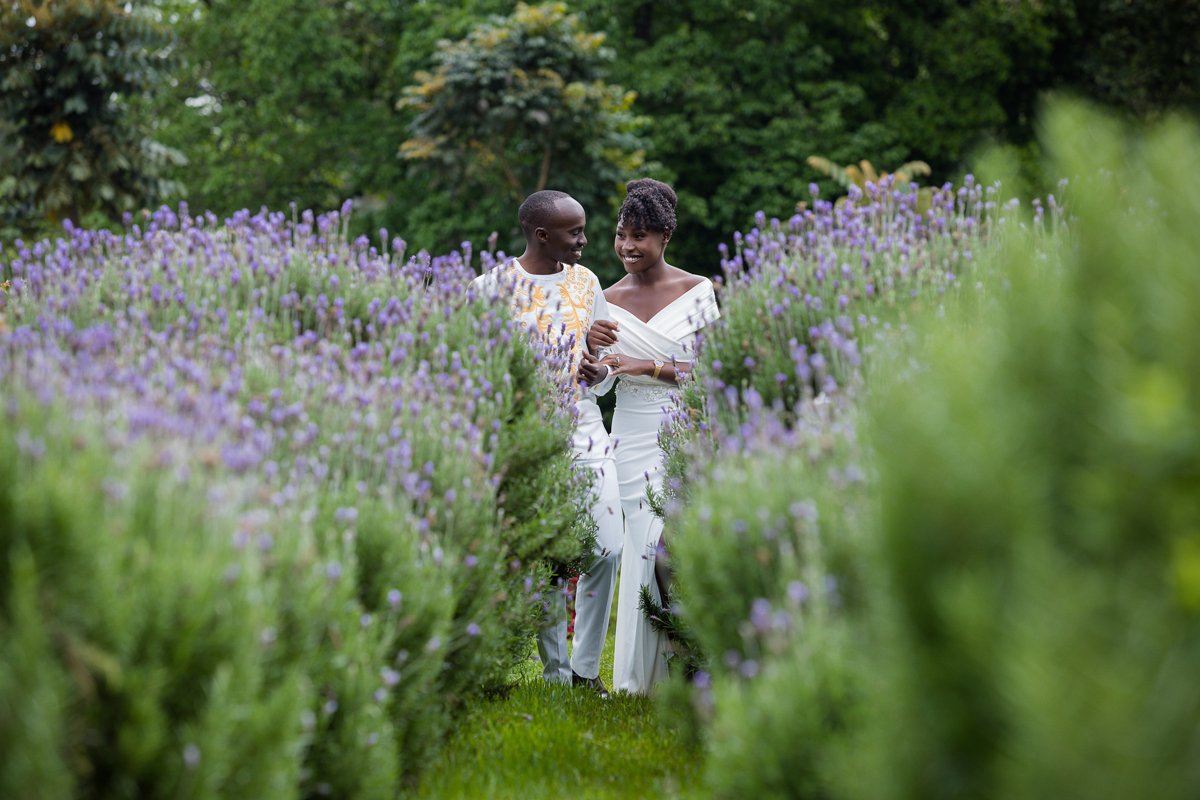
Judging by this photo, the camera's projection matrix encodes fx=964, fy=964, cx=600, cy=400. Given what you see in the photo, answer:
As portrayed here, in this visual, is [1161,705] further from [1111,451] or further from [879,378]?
[879,378]

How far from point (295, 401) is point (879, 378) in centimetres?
204

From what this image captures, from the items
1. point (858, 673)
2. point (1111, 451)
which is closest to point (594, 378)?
point (858, 673)

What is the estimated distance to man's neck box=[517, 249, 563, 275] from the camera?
6.37 metres

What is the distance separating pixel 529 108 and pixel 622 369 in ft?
38.2

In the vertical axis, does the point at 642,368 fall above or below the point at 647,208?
below

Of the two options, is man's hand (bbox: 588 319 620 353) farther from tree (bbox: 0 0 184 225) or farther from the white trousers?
tree (bbox: 0 0 184 225)

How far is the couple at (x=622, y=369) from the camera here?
20.3ft

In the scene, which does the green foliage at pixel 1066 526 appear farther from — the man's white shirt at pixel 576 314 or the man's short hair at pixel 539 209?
the man's short hair at pixel 539 209

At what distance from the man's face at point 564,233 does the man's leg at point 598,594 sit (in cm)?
138

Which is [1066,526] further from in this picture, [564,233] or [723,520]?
[564,233]

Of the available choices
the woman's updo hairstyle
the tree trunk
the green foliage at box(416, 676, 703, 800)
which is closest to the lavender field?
the green foliage at box(416, 676, 703, 800)

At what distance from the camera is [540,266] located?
251 inches

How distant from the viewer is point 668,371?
6453mm

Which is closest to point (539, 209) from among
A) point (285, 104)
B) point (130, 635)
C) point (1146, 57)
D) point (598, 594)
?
point (598, 594)
